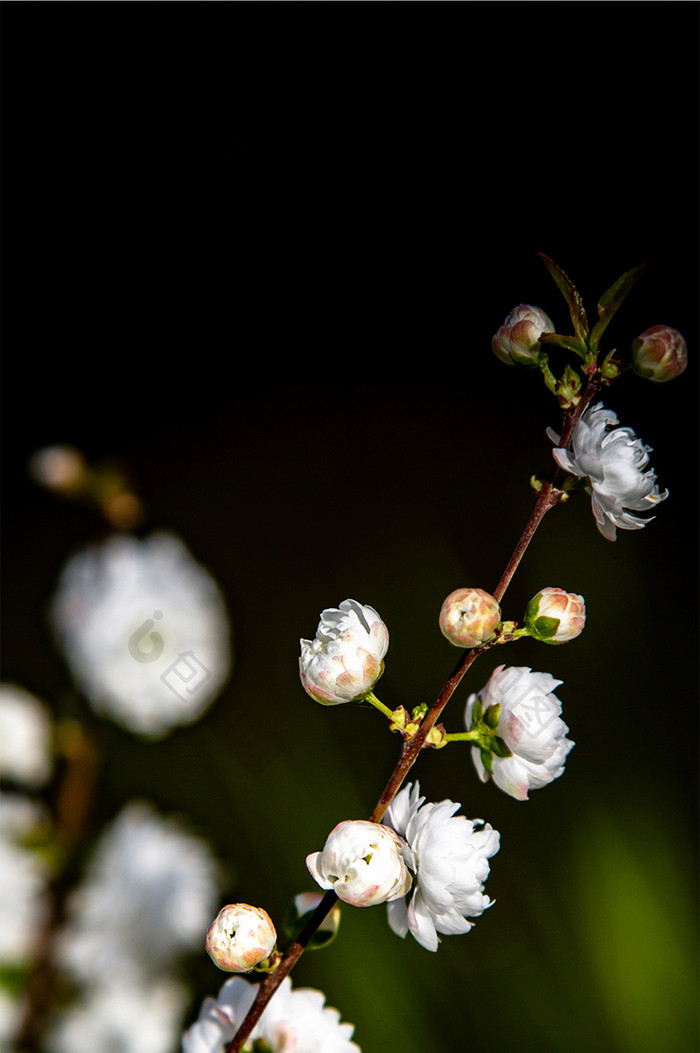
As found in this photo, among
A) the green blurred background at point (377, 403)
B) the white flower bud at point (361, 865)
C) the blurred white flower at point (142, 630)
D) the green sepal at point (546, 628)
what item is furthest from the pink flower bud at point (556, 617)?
the green blurred background at point (377, 403)

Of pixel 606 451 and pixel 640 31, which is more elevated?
pixel 640 31

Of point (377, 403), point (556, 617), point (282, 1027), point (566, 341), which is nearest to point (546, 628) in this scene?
point (556, 617)

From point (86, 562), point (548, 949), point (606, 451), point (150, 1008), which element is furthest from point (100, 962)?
point (606, 451)

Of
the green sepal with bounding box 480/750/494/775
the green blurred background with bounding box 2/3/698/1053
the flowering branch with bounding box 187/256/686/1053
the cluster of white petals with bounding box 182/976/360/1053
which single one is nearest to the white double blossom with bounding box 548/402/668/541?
the flowering branch with bounding box 187/256/686/1053

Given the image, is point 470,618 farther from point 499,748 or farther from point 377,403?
point 377,403

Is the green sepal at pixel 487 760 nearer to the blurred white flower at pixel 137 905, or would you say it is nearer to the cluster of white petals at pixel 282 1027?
the cluster of white petals at pixel 282 1027

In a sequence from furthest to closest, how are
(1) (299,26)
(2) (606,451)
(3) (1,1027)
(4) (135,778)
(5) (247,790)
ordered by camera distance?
(1) (299,26) → (4) (135,778) → (5) (247,790) → (3) (1,1027) → (2) (606,451)

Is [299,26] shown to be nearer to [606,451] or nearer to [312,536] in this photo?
[312,536]
